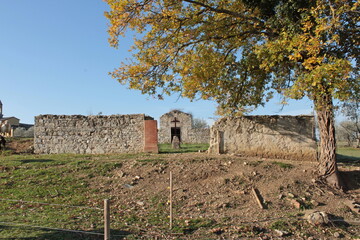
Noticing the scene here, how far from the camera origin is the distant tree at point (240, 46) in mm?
8594

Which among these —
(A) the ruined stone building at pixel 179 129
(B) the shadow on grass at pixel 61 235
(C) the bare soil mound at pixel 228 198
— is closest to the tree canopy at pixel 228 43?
(C) the bare soil mound at pixel 228 198

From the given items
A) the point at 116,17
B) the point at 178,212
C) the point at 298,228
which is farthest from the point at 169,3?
the point at 298,228

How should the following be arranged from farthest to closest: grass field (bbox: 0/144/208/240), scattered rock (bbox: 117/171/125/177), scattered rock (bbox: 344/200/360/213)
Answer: scattered rock (bbox: 117/171/125/177) < scattered rock (bbox: 344/200/360/213) < grass field (bbox: 0/144/208/240)

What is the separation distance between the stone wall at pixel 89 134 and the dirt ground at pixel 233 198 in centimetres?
454

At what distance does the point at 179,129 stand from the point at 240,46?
68.8 feet

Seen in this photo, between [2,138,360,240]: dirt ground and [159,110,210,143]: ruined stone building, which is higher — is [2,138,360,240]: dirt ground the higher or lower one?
the lower one

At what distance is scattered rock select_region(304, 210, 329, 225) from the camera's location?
7.11 m

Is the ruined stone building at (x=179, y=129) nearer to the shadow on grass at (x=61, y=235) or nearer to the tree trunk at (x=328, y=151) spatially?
the tree trunk at (x=328, y=151)

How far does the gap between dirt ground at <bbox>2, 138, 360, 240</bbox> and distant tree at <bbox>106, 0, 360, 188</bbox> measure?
128 centimetres

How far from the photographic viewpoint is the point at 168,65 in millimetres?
11023

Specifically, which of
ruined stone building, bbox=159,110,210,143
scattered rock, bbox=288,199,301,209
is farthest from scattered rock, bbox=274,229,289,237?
ruined stone building, bbox=159,110,210,143

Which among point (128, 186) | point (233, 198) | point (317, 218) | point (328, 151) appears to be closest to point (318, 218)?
point (317, 218)

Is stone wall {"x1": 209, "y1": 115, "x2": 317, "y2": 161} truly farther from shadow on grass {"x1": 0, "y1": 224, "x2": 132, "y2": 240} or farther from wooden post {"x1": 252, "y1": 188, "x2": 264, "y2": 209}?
shadow on grass {"x1": 0, "y1": 224, "x2": 132, "y2": 240}

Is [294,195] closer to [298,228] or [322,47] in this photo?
[298,228]
